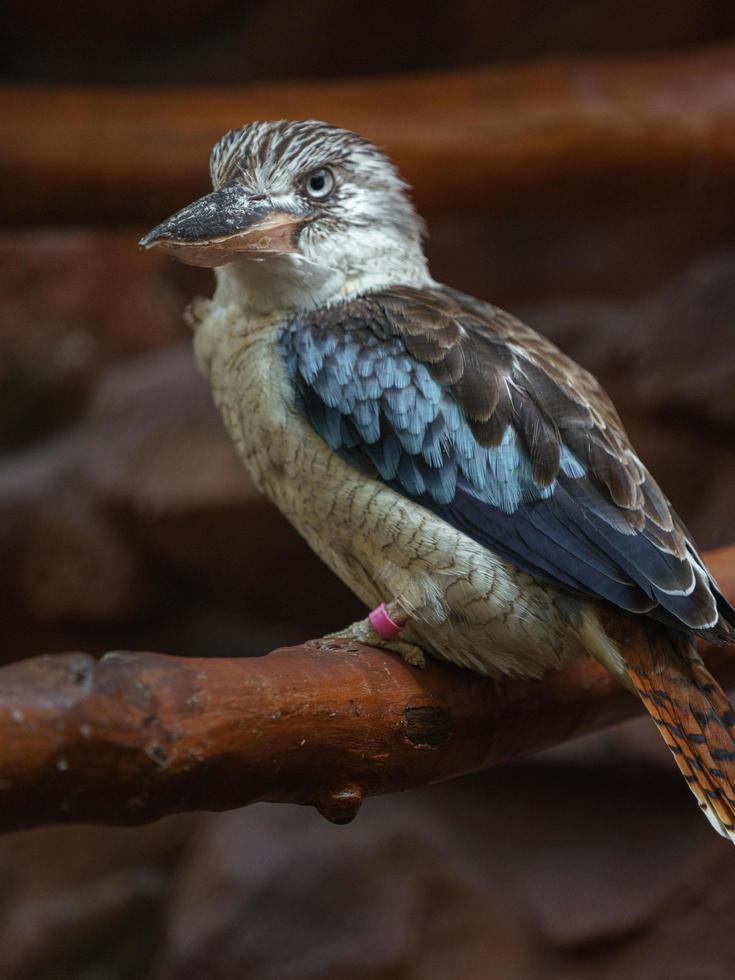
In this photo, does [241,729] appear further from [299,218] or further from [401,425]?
[299,218]

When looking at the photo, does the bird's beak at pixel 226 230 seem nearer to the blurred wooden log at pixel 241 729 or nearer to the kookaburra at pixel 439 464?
the kookaburra at pixel 439 464

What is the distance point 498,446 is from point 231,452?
1508 mm

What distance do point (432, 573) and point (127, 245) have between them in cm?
219

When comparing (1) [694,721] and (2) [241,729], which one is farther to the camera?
(1) [694,721]

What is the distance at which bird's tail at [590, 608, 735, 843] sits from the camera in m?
1.31

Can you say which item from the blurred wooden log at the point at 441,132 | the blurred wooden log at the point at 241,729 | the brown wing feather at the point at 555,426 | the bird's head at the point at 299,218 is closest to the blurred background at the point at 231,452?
the blurred wooden log at the point at 441,132

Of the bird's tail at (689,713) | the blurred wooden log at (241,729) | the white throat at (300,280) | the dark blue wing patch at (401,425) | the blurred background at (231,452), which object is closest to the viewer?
the blurred wooden log at (241,729)

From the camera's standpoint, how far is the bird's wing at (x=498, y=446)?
1.36m

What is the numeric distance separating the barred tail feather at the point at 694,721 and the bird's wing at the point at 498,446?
A: 6cm

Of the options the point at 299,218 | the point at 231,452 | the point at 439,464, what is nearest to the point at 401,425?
the point at 439,464

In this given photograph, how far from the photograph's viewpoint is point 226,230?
55.7 inches

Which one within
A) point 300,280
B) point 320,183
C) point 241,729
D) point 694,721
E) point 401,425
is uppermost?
point 320,183

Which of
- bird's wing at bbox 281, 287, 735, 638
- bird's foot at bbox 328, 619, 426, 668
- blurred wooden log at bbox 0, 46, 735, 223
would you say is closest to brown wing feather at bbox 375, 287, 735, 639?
bird's wing at bbox 281, 287, 735, 638

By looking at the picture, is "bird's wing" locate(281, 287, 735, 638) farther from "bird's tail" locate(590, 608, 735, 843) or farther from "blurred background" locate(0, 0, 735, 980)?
"blurred background" locate(0, 0, 735, 980)
